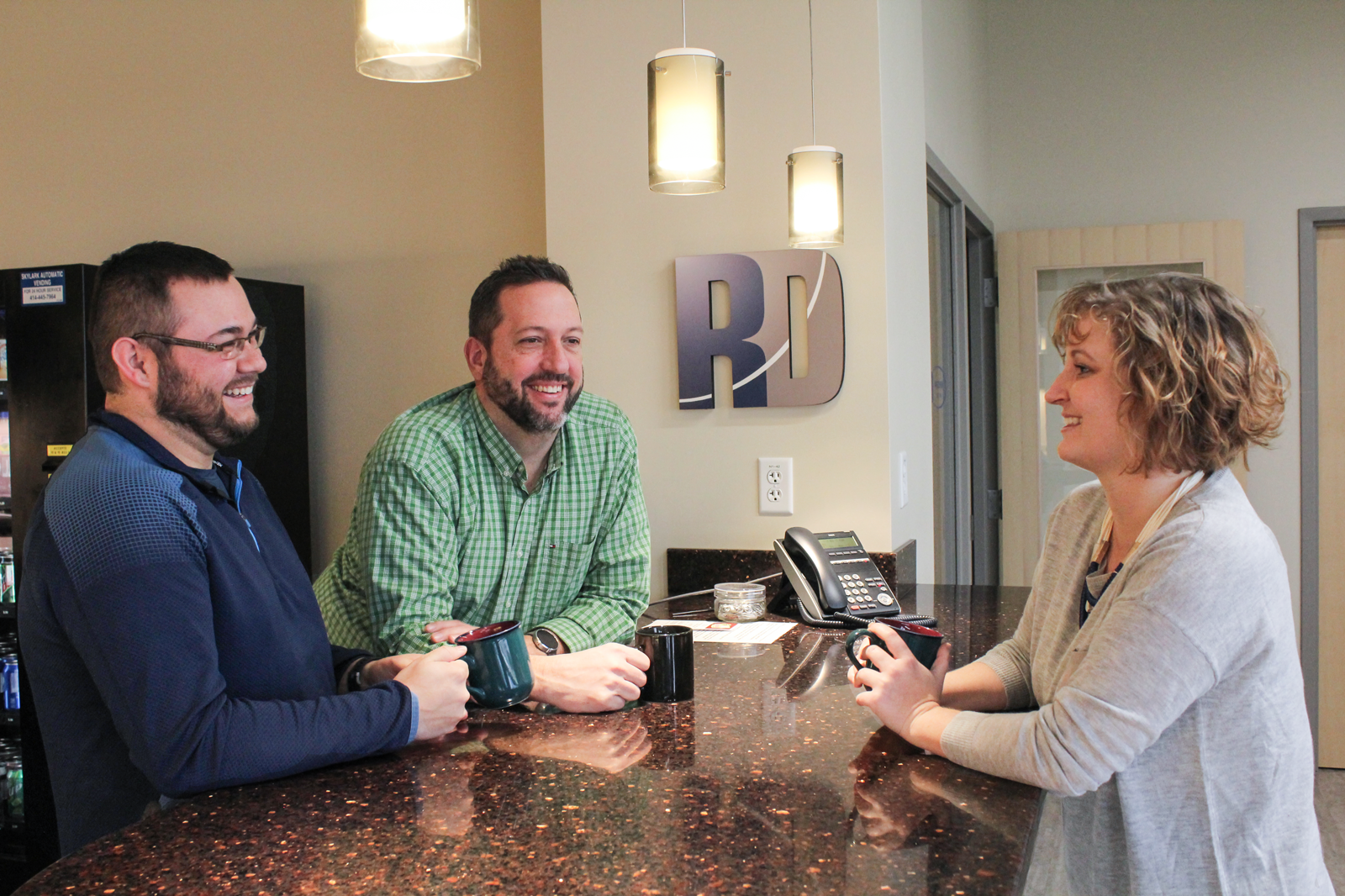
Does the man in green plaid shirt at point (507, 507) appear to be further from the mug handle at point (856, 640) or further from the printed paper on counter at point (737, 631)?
the mug handle at point (856, 640)

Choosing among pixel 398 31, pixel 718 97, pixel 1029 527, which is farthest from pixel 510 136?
pixel 1029 527

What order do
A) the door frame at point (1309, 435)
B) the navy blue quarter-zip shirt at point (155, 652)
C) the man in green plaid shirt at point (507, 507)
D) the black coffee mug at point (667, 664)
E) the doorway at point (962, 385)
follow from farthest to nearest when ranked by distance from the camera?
the door frame at point (1309, 435)
the doorway at point (962, 385)
the man in green plaid shirt at point (507, 507)
the black coffee mug at point (667, 664)
the navy blue quarter-zip shirt at point (155, 652)

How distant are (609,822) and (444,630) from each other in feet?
2.15

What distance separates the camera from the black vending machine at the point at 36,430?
106 inches

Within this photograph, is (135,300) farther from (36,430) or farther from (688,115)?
(36,430)

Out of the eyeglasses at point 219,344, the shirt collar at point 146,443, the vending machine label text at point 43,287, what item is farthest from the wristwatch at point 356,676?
the vending machine label text at point 43,287

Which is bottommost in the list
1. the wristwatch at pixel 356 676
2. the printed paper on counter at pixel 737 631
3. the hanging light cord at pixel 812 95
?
the printed paper on counter at pixel 737 631

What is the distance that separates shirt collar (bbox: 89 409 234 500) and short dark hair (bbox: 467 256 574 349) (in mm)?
704

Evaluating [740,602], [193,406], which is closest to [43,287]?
[193,406]

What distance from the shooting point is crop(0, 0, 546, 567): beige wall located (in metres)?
2.90

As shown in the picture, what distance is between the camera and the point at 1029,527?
161 inches

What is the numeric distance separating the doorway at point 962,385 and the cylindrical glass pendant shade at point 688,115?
1.49 meters

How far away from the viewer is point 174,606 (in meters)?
1.13

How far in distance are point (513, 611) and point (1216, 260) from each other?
3.16 m
